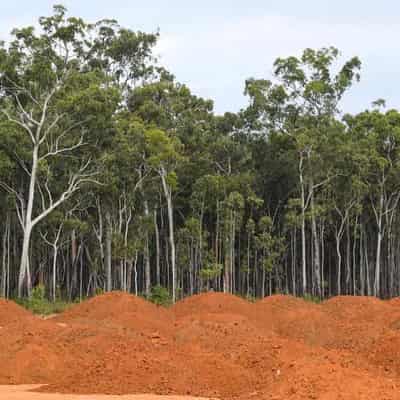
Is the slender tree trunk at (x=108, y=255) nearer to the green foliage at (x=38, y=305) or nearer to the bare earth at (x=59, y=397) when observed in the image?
the green foliage at (x=38, y=305)

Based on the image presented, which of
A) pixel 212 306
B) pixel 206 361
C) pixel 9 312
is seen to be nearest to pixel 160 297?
pixel 212 306

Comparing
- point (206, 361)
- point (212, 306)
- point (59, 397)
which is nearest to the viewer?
point (59, 397)

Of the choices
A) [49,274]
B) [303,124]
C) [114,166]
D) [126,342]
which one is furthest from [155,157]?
[126,342]

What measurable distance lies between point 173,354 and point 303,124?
27367mm

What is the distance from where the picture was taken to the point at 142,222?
37.3 meters

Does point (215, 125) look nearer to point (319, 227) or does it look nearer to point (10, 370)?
point (319, 227)

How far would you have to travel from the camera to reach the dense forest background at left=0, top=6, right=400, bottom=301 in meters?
33.2

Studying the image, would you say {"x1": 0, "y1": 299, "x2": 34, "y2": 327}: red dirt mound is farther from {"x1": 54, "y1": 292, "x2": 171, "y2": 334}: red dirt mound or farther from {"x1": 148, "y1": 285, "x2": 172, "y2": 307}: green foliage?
{"x1": 148, "y1": 285, "x2": 172, "y2": 307}: green foliage

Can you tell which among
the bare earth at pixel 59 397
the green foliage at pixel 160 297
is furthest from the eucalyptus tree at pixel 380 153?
the bare earth at pixel 59 397

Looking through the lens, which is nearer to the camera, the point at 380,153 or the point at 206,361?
the point at 206,361

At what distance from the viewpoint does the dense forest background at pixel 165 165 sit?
3322cm

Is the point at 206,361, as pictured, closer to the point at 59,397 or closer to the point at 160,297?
the point at 59,397

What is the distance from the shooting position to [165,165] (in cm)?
3647

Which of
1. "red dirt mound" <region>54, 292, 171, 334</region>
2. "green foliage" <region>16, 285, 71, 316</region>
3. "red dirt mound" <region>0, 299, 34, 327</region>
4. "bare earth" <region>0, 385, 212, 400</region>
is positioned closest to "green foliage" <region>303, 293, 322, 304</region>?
"red dirt mound" <region>54, 292, 171, 334</region>
